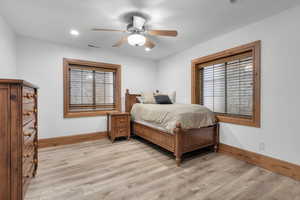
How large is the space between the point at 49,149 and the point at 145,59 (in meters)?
3.48

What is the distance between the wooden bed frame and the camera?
2.24m

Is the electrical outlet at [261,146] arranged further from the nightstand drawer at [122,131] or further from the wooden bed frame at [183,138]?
the nightstand drawer at [122,131]

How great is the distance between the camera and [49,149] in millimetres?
2904

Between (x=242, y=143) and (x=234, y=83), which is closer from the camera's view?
(x=242, y=143)

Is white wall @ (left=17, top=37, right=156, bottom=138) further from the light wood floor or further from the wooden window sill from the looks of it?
the light wood floor

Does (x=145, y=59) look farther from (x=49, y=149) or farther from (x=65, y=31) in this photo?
(x=49, y=149)

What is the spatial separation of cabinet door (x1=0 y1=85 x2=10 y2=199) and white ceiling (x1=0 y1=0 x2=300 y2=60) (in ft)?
4.94

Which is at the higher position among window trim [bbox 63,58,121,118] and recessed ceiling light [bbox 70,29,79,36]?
recessed ceiling light [bbox 70,29,79,36]

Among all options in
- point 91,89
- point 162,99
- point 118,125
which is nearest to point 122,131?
point 118,125

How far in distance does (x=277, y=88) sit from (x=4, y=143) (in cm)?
330

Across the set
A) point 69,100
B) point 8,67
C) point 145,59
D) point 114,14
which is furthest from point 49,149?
point 145,59

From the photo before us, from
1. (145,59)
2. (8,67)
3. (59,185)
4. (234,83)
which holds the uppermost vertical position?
(145,59)

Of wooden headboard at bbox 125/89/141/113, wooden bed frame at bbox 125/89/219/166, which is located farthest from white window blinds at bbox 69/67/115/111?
wooden bed frame at bbox 125/89/219/166

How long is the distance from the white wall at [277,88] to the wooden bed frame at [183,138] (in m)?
0.34
